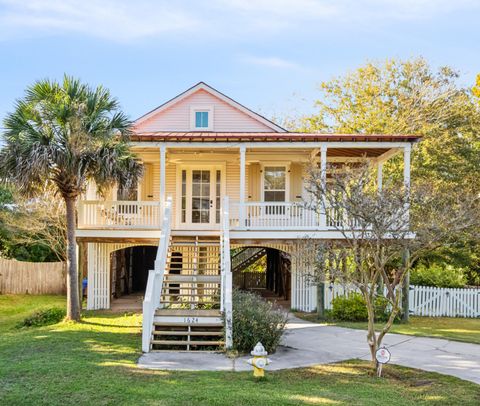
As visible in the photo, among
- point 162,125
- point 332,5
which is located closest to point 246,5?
point 332,5

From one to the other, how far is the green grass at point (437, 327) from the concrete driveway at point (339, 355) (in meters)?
0.84

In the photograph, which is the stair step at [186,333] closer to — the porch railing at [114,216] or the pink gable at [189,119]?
the porch railing at [114,216]

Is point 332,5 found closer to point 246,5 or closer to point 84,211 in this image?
point 246,5

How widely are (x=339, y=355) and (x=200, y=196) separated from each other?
969cm

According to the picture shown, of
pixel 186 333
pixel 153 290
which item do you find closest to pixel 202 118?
pixel 153 290

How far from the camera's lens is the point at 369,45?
3133cm

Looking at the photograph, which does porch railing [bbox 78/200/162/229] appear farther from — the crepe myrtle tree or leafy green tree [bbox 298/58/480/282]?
leafy green tree [bbox 298/58/480/282]

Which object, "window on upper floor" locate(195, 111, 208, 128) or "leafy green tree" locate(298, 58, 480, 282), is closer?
"window on upper floor" locate(195, 111, 208, 128)

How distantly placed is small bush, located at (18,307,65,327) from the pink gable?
322 inches

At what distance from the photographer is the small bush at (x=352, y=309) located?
15305 millimetres

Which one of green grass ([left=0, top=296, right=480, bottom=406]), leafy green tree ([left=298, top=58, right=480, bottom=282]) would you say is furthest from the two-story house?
leafy green tree ([left=298, top=58, right=480, bottom=282])

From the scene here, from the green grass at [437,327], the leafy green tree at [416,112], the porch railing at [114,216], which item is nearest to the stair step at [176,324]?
the green grass at [437,327]

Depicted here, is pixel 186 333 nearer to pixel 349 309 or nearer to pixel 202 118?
pixel 349 309

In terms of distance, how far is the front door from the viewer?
60.8 feet
